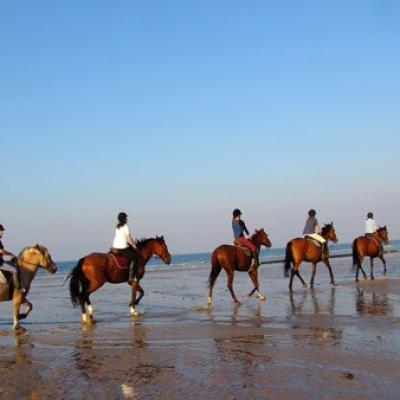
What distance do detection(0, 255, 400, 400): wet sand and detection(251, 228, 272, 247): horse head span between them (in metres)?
2.75

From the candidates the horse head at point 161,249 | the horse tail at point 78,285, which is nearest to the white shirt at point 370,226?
the horse head at point 161,249

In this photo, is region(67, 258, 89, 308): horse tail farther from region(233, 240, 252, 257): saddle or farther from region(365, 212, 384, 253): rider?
region(365, 212, 384, 253): rider

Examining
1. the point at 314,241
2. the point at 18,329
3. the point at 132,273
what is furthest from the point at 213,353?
the point at 314,241

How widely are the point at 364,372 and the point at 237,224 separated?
367 inches

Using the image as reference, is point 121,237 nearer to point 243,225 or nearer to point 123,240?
point 123,240

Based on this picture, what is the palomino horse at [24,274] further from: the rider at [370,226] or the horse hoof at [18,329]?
the rider at [370,226]

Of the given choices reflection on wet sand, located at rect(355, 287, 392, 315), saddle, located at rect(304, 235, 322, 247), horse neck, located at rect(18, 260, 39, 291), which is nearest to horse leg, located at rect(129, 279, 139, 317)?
horse neck, located at rect(18, 260, 39, 291)

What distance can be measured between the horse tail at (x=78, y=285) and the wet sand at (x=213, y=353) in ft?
1.91

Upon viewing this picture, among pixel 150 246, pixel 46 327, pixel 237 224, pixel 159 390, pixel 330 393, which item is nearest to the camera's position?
pixel 330 393

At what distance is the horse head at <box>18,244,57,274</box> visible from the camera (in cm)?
1135

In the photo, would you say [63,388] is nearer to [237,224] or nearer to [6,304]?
[237,224]

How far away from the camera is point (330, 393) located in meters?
5.49

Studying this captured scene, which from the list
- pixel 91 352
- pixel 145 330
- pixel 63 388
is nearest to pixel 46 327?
pixel 145 330

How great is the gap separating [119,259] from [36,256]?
207 centimetres
